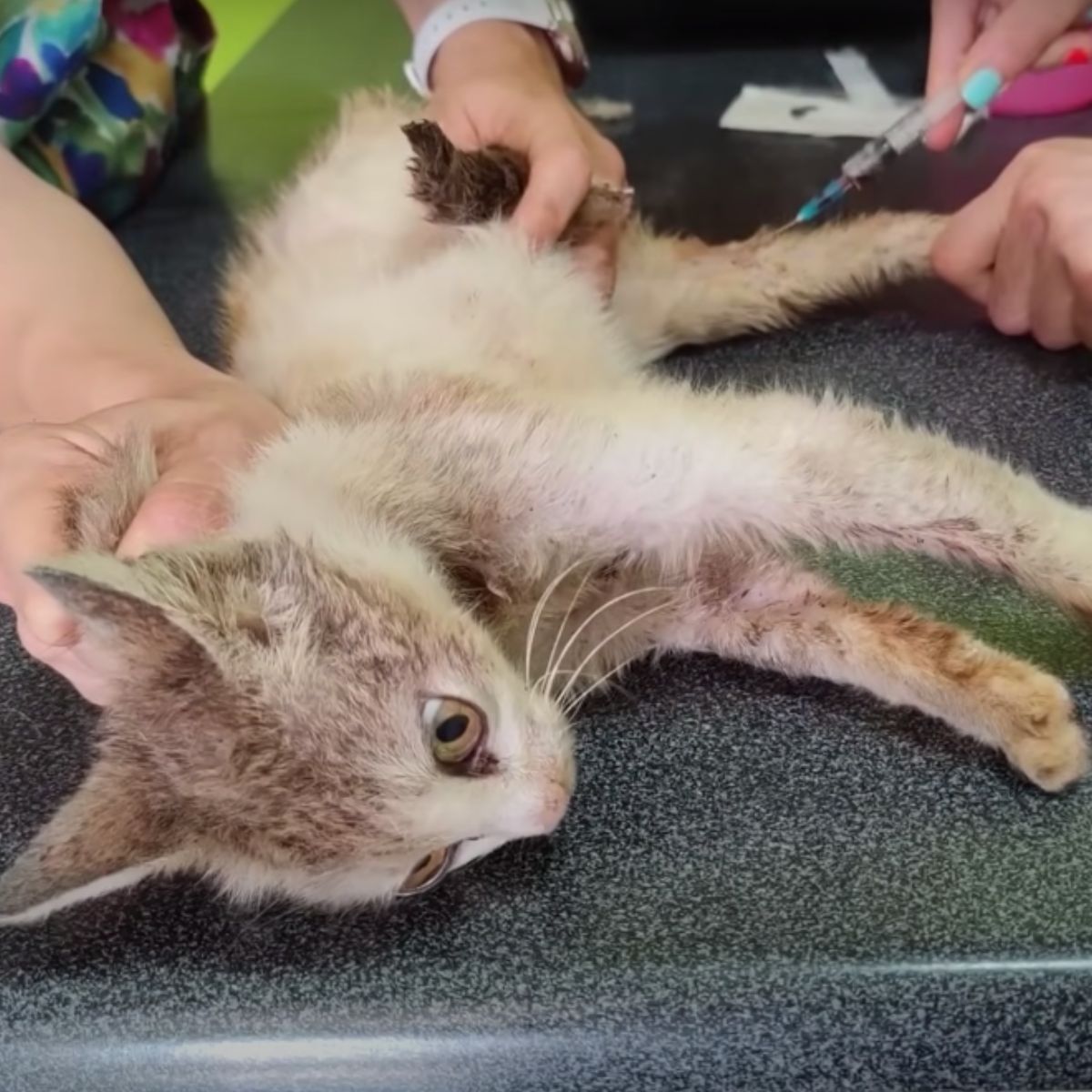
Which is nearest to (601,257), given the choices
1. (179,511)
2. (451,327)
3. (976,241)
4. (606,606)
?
(451,327)

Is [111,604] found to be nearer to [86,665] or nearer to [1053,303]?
[86,665]

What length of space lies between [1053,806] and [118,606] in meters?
0.56

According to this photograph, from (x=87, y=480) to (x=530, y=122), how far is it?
2.08 ft

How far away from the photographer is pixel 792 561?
0.95 metres

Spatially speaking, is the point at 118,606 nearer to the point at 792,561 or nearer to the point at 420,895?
the point at 420,895

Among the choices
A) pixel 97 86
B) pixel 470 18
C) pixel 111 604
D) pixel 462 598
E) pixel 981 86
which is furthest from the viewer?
pixel 97 86

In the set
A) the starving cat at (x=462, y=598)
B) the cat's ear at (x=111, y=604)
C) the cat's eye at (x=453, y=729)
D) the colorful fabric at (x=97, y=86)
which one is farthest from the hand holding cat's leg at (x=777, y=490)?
the colorful fabric at (x=97, y=86)

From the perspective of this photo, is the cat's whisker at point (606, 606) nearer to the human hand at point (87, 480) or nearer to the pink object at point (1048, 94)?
the human hand at point (87, 480)

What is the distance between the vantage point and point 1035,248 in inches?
44.0

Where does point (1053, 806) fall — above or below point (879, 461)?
below

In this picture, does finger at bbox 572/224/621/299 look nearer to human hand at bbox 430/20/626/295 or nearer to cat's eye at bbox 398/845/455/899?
human hand at bbox 430/20/626/295

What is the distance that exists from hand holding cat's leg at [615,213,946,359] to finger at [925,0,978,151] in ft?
0.53

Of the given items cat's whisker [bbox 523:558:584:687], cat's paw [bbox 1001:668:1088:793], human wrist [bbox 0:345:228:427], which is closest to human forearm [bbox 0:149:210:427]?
human wrist [bbox 0:345:228:427]

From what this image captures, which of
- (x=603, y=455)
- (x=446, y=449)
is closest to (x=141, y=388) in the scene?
(x=446, y=449)
